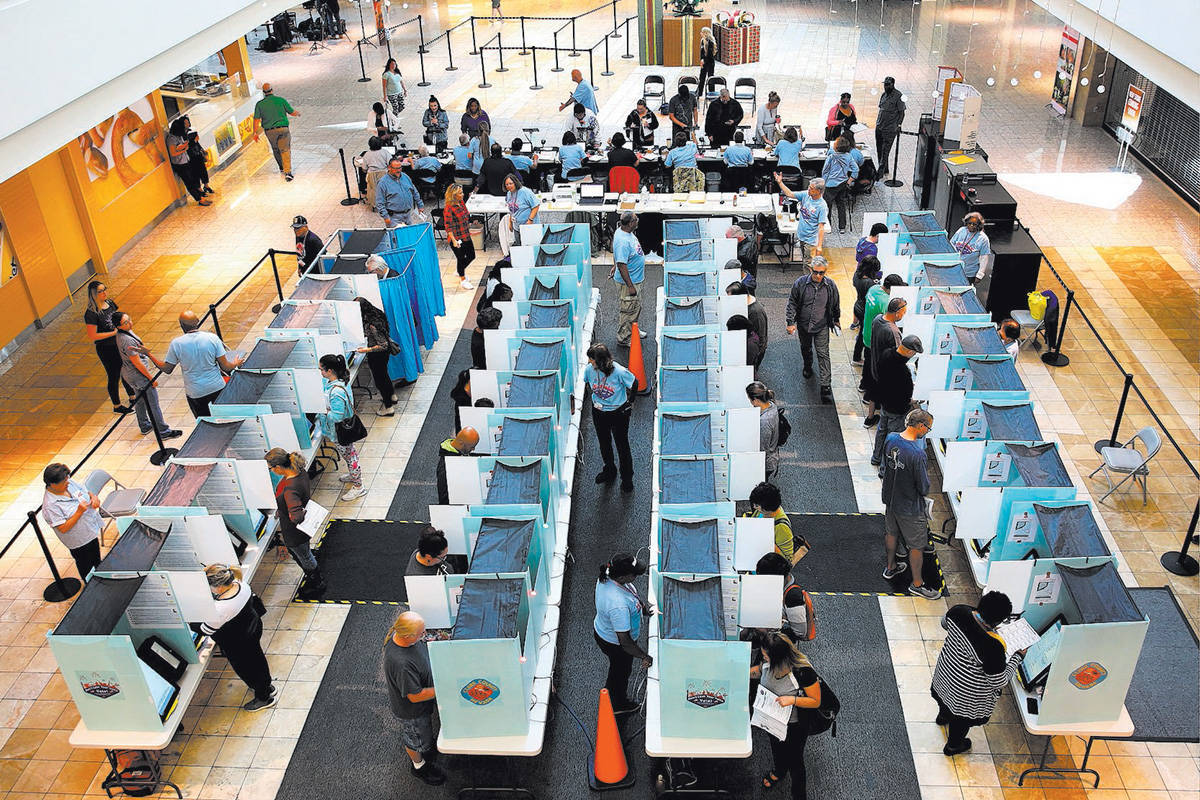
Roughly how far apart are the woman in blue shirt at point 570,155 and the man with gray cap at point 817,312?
5604 millimetres

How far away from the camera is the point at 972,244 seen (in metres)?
11.0

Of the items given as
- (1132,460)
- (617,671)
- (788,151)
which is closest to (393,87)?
(788,151)

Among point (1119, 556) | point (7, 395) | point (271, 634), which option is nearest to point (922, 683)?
point (1119, 556)

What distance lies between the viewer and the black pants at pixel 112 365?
10.2 metres

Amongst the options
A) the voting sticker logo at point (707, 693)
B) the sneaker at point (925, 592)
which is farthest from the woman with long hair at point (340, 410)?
the sneaker at point (925, 592)

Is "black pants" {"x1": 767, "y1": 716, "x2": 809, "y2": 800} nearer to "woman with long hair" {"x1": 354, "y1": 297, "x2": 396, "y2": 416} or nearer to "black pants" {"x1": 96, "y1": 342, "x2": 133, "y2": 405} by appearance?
"woman with long hair" {"x1": 354, "y1": 297, "x2": 396, "y2": 416}

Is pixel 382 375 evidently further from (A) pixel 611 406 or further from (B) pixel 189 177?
(B) pixel 189 177

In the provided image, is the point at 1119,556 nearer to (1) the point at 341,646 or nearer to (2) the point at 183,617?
(1) the point at 341,646

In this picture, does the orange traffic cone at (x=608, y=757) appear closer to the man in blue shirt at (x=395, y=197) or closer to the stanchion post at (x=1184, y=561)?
the stanchion post at (x=1184, y=561)

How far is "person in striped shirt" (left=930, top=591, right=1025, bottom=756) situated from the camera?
19.7 ft

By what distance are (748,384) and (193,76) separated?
14.1 m

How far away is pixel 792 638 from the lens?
638 centimetres

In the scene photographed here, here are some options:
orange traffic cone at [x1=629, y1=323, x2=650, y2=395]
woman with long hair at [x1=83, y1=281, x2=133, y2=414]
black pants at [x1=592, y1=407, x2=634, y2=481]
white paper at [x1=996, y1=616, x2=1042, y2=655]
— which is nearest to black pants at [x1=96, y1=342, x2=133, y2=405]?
woman with long hair at [x1=83, y1=281, x2=133, y2=414]

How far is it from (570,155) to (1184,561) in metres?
9.58
